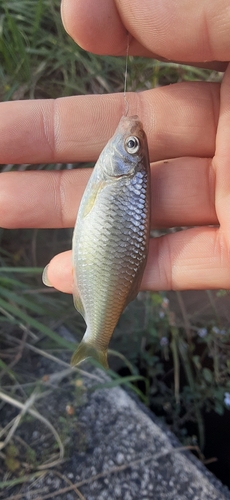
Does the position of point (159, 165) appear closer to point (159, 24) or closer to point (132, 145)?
point (132, 145)

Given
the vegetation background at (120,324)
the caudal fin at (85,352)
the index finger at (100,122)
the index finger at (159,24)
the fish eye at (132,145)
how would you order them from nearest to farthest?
the index finger at (159,24), the fish eye at (132,145), the caudal fin at (85,352), the index finger at (100,122), the vegetation background at (120,324)

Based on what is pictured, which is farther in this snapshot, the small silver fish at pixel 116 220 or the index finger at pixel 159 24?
the small silver fish at pixel 116 220

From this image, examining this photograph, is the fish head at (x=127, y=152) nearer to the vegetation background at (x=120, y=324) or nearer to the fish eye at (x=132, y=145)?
the fish eye at (x=132, y=145)

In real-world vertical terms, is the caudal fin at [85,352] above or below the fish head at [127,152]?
below

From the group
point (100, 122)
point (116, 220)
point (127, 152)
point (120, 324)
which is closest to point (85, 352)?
point (116, 220)

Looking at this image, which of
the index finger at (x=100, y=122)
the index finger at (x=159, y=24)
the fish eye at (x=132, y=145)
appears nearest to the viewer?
the index finger at (x=159, y=24)

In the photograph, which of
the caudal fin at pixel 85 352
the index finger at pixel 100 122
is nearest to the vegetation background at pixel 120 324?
the index finger at pixel 100 122

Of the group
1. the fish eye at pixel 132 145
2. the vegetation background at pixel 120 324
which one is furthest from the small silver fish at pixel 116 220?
the vegetation background at pixel 120 324

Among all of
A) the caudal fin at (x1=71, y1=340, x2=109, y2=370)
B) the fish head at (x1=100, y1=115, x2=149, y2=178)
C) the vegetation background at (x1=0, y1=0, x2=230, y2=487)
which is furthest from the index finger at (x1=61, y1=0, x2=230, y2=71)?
the caudal fin at (x1=71, y1=340, x2=109, y2=370)
